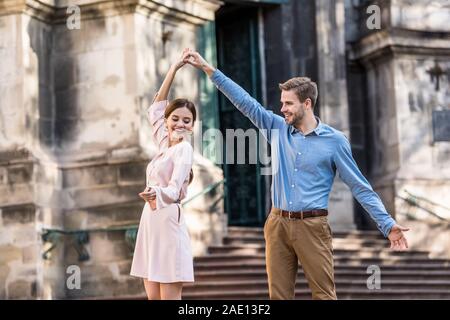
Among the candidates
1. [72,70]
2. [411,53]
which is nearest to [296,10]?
[411,53]

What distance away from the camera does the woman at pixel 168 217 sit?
7898 millimetres

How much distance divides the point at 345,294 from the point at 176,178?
27.9ft

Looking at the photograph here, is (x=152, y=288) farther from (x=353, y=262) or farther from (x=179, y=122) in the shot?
(x=353, y=262)

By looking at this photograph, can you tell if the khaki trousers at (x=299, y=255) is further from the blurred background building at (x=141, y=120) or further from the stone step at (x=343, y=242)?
the stone step at (x=343, y=242)

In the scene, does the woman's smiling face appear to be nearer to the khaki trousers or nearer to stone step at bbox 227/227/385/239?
the khaki trousers

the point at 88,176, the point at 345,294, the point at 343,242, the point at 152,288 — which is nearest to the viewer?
the point at 152,288

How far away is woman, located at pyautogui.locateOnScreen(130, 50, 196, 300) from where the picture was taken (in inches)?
311

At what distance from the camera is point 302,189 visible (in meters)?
7.79

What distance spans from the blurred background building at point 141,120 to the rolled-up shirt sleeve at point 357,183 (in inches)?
343

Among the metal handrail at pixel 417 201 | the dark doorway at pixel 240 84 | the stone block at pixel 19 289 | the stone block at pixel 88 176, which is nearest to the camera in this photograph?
the stone block at pixel 19 289

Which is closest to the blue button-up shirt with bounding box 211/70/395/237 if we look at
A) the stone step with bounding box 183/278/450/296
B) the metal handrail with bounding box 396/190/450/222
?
the stone step with bounding box 183/278/450/296

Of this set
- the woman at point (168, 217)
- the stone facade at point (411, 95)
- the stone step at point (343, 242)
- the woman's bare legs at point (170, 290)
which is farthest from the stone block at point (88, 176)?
the woman's bare legs at point (170, 290)

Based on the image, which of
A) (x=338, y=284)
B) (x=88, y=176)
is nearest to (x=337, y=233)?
(x=338, y=284)
